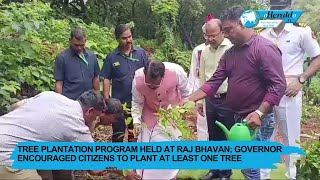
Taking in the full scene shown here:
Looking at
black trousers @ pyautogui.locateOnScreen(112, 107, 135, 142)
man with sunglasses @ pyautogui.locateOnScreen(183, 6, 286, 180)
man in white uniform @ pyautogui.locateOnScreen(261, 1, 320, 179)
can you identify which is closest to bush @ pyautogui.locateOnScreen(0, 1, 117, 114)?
black trousers @ pyautogui.locateOnScreen(112, 107, 135, 142)

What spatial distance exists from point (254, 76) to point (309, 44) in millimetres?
1134

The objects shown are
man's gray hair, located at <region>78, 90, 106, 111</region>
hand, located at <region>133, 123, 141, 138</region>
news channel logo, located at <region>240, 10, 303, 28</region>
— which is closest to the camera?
man's gray hair, located at <region>78, 90, 106, 111</region>

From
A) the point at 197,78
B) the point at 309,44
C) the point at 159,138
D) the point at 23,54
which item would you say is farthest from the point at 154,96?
the point at 23,54

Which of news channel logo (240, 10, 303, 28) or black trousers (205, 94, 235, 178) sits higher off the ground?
news channel logo (240, 10, 303, 28)

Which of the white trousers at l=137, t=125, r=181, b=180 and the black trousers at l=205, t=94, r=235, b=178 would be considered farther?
the black trousers at l=205, t=94, r=235, b=178

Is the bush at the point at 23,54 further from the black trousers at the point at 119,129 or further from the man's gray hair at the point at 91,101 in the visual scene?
the man's gray hair at the point at 91,101

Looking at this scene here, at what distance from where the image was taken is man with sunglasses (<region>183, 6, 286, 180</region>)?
11.2ft

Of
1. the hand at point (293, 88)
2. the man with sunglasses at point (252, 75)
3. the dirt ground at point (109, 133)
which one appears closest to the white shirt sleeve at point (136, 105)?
the dirt ground at point (109, 133)

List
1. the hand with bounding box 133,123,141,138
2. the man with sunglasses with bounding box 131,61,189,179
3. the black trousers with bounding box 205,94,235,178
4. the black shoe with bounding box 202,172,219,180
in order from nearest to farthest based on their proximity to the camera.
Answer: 1. the man with sunglasses with bounding box 131,61,189,179
2. the hand with bounding box 133,123,141,138
3. the black shoe with bounding box 202,172,219,180
4. the black trousers with bounding box 205,94,235,178

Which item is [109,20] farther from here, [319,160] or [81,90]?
[319,160]

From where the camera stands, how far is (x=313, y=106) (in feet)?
31.4

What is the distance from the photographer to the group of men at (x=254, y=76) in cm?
345

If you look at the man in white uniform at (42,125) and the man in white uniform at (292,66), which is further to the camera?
the man in white uniform at (292,66)

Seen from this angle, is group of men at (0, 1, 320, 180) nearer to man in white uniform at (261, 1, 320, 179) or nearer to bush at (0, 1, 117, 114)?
man in white uniform at (261, 1, 320, 179)
